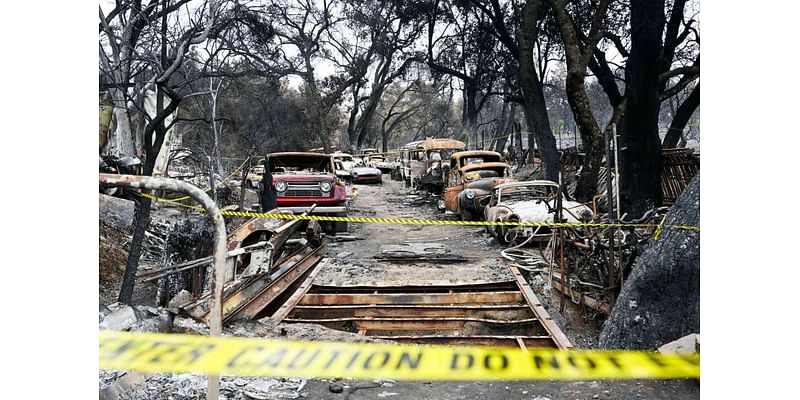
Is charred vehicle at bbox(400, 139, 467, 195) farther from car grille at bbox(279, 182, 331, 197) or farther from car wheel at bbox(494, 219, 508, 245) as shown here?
car grille at bbox(279, 182, 331, 197)

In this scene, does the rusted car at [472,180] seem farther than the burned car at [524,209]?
Yes

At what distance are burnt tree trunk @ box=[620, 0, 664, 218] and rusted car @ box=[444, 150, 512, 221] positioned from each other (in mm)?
4317

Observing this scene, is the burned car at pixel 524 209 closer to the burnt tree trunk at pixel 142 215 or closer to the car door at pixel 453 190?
the car door at pixel 453 190

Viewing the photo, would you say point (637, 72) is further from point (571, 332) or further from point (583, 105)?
point (583, 105)

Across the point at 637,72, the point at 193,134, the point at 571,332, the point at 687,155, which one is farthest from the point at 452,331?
the point at 193,134

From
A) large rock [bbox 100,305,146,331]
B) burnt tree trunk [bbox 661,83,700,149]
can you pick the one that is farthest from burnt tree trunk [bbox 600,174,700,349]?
burnt tree trunk [bbox 661,83,700,149]

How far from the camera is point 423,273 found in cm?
652

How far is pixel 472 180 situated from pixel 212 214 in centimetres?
952

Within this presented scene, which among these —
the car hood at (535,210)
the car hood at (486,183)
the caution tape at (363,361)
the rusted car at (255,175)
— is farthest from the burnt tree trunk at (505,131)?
the caution tape at (363,361)

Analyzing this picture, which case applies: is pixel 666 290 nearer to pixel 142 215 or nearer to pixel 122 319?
pixel 122 319

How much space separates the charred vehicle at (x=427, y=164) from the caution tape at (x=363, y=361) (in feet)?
36.5

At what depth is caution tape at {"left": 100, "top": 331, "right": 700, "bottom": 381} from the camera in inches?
86.6

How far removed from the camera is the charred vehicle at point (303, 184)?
326 inches

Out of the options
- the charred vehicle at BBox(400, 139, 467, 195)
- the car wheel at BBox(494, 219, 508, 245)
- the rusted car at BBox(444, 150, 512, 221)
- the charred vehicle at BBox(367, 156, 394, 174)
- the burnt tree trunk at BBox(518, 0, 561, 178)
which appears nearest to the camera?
the car wheel at BBox(494, 219, 508, 245)
